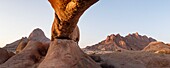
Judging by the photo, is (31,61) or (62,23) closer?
(62,23)

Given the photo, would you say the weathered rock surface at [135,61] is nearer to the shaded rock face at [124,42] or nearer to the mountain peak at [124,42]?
the shaded rock face at [124,42]

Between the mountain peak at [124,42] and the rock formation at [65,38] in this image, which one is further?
the mountain peak at [124,42]

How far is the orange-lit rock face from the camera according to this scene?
25.4 feet

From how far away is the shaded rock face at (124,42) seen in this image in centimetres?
7419

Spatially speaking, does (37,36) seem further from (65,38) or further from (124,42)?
(65,38)

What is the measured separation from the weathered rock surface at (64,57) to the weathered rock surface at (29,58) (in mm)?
1143

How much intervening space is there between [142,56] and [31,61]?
10718 mm

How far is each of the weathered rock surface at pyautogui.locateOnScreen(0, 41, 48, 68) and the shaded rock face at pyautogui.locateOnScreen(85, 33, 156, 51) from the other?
58215 millimetres

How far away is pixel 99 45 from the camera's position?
77000mm

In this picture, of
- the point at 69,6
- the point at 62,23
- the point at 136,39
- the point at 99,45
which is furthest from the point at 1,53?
the point at 136,39

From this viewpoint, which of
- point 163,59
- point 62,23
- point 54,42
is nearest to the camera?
point 62,23

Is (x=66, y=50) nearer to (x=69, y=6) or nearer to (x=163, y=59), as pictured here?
(x=69, y=6)

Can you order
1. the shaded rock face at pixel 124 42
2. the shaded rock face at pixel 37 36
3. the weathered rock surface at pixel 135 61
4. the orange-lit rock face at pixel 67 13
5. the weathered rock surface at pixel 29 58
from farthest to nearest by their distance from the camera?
the shaded rock face at pixel 124 42, the shaded rock face at pixel 37 36, the weathered rock surface at pixel 135 61, the weathered rock surface at pixel 29 58, the orange-lit rock face at pixel 67 13

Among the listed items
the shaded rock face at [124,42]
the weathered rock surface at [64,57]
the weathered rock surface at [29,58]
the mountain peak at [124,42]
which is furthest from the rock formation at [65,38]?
the mountain peak at [124,42]
